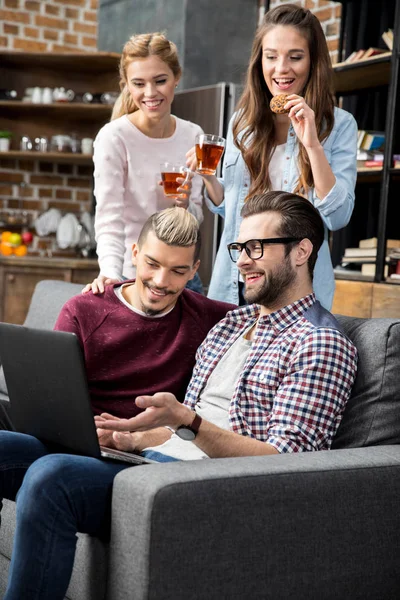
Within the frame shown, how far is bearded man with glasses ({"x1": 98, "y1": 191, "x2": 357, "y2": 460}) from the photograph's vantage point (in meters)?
1.76

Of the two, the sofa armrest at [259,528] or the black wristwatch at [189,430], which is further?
the black wristwatch at [189,430]

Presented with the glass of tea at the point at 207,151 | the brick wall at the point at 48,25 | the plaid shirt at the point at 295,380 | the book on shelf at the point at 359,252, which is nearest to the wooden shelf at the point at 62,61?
the brick wall at the point at 48,25

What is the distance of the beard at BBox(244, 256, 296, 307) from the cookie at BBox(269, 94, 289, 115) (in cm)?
42

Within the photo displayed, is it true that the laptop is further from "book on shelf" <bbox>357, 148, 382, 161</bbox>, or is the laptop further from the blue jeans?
"book on shelf" <bbox>357, 148, 382, 161</bbox>

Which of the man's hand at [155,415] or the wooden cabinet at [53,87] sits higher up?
the wooden cabinet at [53,87]

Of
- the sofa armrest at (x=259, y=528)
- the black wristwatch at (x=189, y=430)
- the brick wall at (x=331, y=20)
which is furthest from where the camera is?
the brick wall at (x=331, y=20)

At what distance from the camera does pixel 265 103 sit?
2.38 metres

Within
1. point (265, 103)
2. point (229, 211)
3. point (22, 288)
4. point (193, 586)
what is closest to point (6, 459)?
point (193, 586)

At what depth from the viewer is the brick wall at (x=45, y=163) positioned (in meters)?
5.61

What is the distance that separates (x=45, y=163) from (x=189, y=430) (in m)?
4.33

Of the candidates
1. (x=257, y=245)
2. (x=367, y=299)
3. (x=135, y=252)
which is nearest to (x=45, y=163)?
(x=367, y=299)

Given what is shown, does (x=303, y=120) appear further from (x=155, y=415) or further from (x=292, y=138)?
(x=155, y=415)

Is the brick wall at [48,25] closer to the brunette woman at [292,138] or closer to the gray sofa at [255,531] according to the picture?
the brunette woman at [292,138]

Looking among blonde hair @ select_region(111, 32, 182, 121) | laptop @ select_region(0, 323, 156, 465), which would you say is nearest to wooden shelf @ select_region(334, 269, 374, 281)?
blonde hair @ select_region(111, 32, 182, 121)
